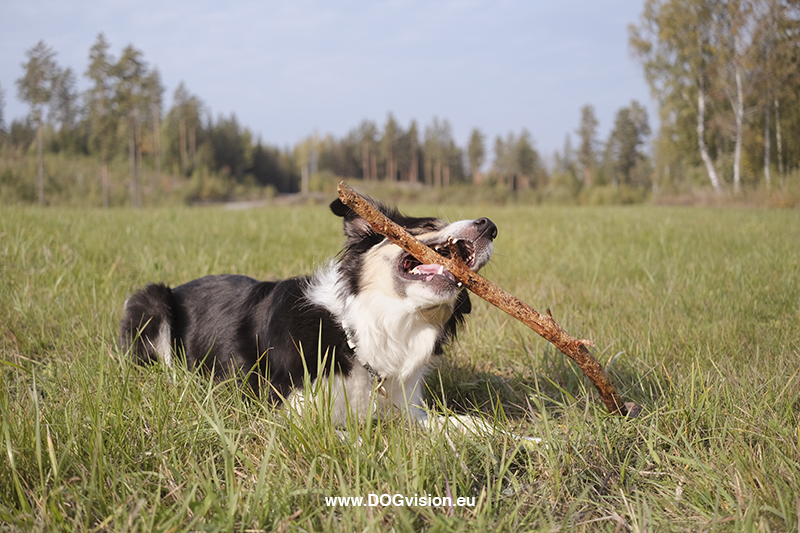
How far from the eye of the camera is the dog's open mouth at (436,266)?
91.0 inches

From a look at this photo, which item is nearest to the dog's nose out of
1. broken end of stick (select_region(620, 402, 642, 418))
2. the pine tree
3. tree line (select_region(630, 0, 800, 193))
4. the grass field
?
the grass field

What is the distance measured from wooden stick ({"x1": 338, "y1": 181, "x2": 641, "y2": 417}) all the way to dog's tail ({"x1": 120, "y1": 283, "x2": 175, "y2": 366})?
181 cm

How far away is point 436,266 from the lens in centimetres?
240

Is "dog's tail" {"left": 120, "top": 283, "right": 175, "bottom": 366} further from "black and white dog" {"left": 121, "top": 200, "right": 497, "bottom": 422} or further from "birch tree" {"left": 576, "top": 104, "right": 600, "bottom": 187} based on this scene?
"birch tree" {"left": 576, "top": 104, "right": 600, "bottom": 187}

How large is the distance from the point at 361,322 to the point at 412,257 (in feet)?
1.41

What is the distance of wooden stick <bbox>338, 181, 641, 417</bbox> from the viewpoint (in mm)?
2010

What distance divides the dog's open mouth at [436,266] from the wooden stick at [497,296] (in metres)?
0.13

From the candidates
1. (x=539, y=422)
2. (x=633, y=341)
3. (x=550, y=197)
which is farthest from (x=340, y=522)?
(x=550, y=197)

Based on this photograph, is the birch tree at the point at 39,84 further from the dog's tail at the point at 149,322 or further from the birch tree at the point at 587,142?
the birch tree at the point at 587,142

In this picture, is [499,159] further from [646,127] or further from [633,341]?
[633,341]

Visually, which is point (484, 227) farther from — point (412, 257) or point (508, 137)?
point (508, 137)

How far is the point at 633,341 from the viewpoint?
3.36 m

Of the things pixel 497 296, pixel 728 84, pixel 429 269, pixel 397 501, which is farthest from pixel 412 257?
pixel 728 84

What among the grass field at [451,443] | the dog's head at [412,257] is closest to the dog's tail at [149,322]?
the grass field at [451,443]
